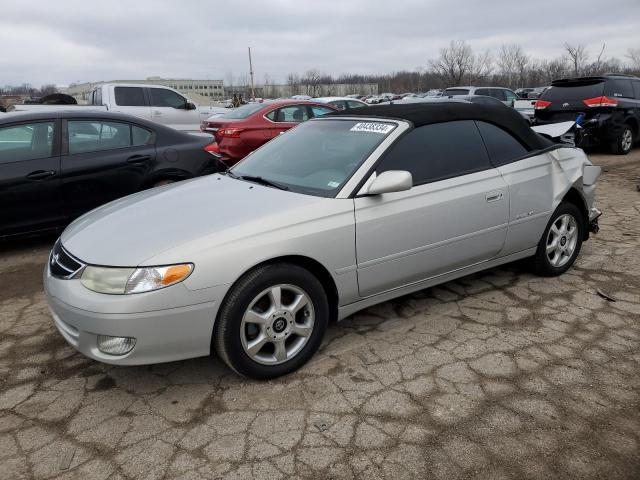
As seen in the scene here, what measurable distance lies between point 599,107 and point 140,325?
1072cm

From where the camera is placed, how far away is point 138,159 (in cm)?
568

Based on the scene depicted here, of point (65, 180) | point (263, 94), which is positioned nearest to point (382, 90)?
point (263, 94)

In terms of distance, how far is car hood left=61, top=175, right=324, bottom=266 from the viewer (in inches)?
107

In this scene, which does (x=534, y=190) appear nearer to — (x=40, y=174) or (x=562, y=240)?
(x=562, y=240)

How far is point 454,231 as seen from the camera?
3510mm

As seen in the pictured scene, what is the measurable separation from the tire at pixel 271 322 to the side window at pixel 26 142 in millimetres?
3663

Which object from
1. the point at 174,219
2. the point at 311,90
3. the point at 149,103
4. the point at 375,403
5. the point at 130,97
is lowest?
the point at 375,403

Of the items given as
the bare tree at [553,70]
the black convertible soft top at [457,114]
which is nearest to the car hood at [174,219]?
the black convertible soft top at [457,114]

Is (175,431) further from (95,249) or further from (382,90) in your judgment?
(382,90)

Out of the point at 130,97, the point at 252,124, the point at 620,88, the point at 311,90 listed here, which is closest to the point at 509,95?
the point at 620,88

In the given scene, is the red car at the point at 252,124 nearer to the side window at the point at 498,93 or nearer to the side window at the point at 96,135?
the side window at the point at 96,135

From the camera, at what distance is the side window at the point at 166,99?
1189 cm

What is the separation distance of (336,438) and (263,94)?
334 feet

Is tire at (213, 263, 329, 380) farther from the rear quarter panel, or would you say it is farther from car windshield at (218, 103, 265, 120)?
car windshield at (218, 103, 265, 120)
